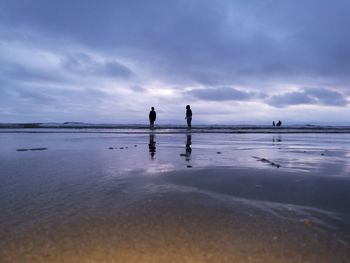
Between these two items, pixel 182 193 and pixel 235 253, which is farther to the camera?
pixel 182 193

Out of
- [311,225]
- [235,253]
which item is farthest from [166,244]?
[311,225]

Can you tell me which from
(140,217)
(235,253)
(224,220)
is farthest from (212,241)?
(140,217)

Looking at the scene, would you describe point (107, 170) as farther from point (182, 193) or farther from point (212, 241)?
point (212, 241)

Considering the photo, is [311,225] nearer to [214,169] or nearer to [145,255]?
[145,255]

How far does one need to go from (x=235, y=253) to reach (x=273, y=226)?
784mm

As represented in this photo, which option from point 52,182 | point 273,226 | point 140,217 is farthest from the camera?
point 52,182

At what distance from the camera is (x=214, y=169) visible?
6.62 meters

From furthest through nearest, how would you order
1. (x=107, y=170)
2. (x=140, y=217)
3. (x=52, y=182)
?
(x=107, y=170) < (x=52, y=182) < (x=140, y=217)

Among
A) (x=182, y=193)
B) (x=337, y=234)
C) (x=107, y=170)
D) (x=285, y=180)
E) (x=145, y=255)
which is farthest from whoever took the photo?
(x=107, y=170)

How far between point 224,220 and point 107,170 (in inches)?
140

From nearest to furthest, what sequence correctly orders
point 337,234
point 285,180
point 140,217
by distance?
point 337,234, point 140,217, point 285,180

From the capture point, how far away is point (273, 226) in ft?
10.3

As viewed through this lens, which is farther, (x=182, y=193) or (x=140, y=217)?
(x=182, y=193)

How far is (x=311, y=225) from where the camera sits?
316 cm
